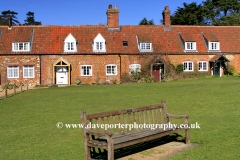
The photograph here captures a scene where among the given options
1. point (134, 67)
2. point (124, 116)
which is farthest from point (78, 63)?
point (124, 116)

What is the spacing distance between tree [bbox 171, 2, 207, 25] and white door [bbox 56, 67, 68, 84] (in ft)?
93.3

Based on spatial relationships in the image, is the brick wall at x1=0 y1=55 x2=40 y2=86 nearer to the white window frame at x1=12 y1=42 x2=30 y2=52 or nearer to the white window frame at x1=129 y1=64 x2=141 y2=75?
the white window frame at x1=12 y1=42 x2=30 y2=52

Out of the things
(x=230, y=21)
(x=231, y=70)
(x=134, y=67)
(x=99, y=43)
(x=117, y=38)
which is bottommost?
(x=231, y=70)

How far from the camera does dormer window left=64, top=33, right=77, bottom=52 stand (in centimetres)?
3155

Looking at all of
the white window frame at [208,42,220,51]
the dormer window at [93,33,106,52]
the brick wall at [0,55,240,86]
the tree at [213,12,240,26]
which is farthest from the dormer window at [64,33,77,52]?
the tree at [213,12,240,26]

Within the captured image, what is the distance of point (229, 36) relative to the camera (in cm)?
3500

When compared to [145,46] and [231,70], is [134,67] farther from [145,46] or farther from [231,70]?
[231,70]

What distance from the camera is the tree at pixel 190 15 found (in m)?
51.6

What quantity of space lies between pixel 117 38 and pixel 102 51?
8.87 feet

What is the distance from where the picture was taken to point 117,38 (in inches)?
1292

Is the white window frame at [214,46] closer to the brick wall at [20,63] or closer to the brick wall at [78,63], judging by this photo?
the brick wall at [78,63]

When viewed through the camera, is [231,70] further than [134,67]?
Yes

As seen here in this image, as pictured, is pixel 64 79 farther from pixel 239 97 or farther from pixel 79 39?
pixel 239 97

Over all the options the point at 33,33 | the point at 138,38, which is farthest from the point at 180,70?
the point at 33,33
